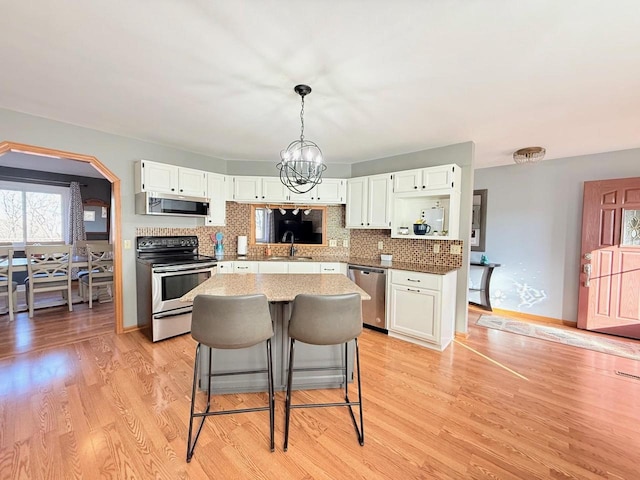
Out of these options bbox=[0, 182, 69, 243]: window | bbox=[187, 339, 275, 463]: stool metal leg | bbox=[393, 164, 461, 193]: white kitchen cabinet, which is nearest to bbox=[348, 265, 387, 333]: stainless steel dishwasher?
bbox=[393, 164, 461, 193]: white kitchen cabinet

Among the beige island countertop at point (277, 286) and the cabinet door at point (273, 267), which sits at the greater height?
the beige island countertop at point (277, 286)

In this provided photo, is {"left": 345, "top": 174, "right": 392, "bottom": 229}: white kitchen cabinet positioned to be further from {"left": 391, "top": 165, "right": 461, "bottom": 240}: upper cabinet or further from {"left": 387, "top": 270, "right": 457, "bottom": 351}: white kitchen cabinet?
{"left": 387, "top": 270, "right": 457, "bottom": 351}: white kitchen cabinet

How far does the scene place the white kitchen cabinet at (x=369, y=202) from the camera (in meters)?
3.85

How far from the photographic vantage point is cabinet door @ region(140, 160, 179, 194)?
11.0 ft

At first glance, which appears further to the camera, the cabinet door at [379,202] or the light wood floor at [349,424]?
the cabinet door at [379,202]

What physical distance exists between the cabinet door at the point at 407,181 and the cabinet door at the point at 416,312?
130 cm

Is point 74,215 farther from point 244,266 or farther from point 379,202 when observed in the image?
point 379,202

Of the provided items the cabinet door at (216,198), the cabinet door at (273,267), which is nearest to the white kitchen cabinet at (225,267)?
the cabinet door at (273,267)

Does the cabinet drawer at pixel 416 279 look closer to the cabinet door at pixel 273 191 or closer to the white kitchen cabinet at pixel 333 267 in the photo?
the white kitchen cabinet at pixel 333 267

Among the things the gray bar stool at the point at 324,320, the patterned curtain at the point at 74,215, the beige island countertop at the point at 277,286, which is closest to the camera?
the gray bar stool at the point at 324,320

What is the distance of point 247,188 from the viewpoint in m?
4.30

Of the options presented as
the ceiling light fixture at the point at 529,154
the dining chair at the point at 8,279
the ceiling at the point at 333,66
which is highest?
the ceiling at the point at 333,66

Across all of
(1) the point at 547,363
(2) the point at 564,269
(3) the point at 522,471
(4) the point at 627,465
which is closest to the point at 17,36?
(3) the point at 522,471

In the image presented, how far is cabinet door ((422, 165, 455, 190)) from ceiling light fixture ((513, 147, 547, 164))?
4.17 feet
